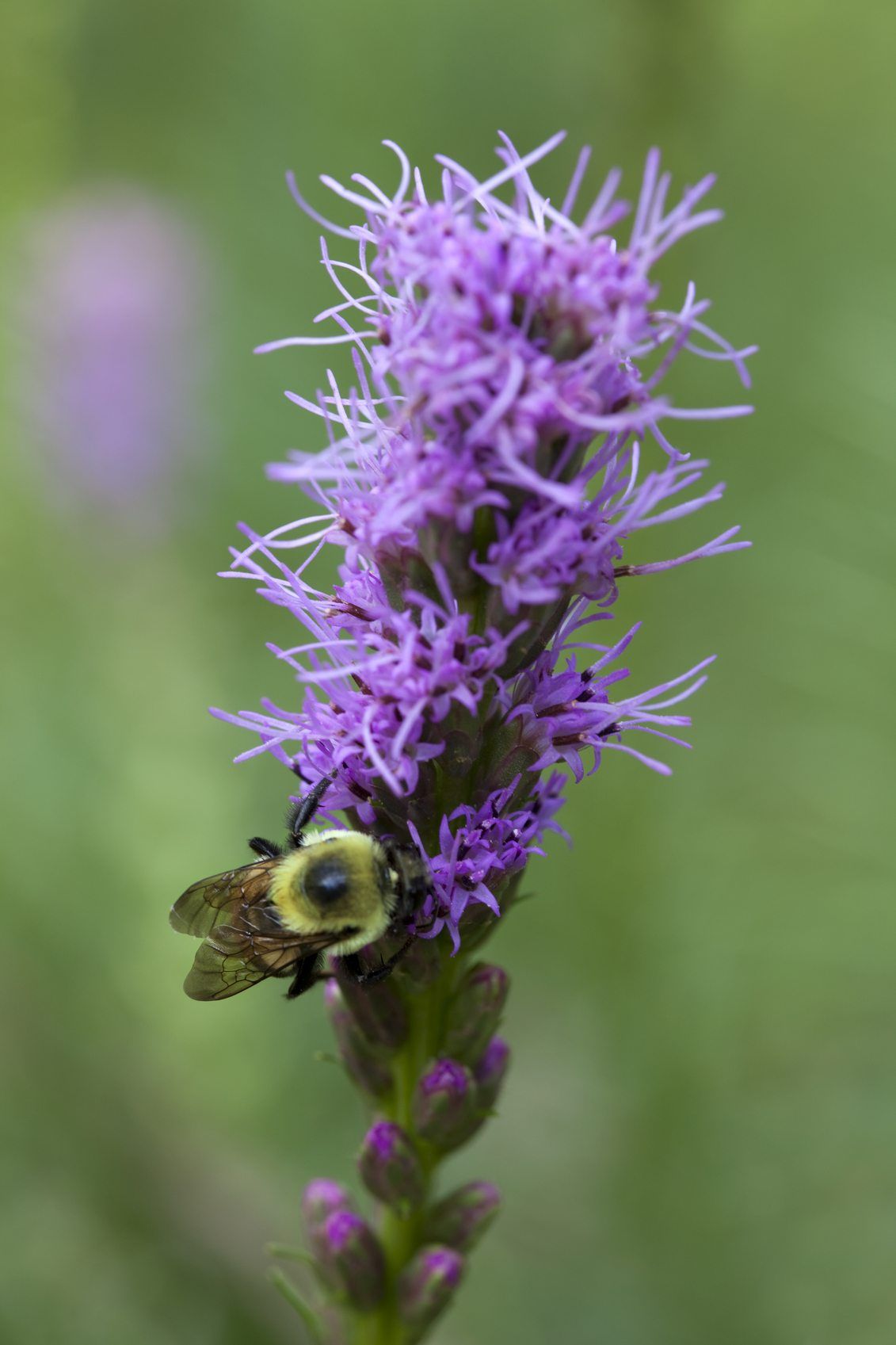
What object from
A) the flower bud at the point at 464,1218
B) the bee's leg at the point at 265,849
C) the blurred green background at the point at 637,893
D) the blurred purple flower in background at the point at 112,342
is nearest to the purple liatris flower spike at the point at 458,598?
the flower bud at the point at 464,1218

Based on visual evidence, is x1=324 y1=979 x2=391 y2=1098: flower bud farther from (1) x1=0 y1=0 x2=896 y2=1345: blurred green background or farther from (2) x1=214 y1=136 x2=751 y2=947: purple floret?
(1) x1=0 y1=0 x2=896 y2=1345: blurred green background

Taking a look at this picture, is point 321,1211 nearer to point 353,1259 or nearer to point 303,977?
point 353,1259

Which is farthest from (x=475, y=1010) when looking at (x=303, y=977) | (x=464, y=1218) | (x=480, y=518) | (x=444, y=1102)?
(x=480, y=518)

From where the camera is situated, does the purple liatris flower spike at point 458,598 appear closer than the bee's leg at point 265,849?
Yes

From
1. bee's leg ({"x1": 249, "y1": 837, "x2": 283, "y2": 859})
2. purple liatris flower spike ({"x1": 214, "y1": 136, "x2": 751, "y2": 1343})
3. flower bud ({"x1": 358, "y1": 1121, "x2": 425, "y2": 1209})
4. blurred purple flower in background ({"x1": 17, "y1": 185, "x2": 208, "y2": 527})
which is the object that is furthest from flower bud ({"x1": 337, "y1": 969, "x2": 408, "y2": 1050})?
blurred purple flower in background ({"x1": 17, "y1": 185, "x2": 208, "y2": 527})

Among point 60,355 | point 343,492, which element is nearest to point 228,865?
point 343,492

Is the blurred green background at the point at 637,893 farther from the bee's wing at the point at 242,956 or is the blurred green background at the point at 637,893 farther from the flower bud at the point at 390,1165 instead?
the bee's wing at the point at 242,956
